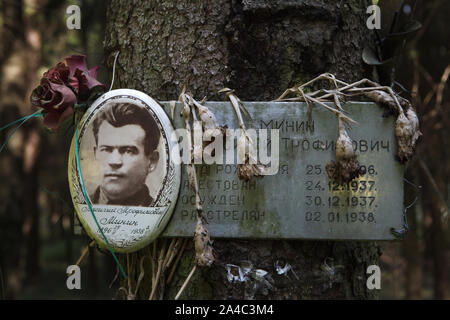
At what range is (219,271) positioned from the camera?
4.75 ft

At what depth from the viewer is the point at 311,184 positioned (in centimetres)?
148

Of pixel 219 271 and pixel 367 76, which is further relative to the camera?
pixel 367 76

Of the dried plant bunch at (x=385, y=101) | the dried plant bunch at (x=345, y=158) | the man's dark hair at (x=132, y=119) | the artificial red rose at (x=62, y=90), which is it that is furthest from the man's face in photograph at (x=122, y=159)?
the dried plant bunch at (x=345, y=158)

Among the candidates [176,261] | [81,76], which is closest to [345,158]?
[176,261]

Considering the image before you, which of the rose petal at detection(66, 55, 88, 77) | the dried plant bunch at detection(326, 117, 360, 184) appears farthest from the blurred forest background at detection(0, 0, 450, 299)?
A: the dried plant bunch at detection(326, 117, 360, 184)

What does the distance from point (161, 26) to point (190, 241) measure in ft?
2.52

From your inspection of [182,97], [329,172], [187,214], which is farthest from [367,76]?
[187,214]

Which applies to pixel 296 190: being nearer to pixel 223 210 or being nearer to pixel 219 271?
pixel 223 210

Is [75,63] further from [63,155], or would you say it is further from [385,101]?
[63,155]

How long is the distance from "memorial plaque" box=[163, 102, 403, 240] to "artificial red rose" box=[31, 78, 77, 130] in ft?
1.67

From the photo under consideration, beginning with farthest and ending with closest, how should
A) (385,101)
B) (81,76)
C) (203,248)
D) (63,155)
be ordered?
(63,155)
(81,76)
(385,101)
(203,248)

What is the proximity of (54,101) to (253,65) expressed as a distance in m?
0.71

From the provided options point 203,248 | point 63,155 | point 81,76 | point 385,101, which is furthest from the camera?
point 63,155

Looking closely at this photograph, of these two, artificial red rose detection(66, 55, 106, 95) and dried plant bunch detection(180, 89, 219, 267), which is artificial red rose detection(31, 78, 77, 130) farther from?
dried plant bunch detection(180, 89, 219, 267)
